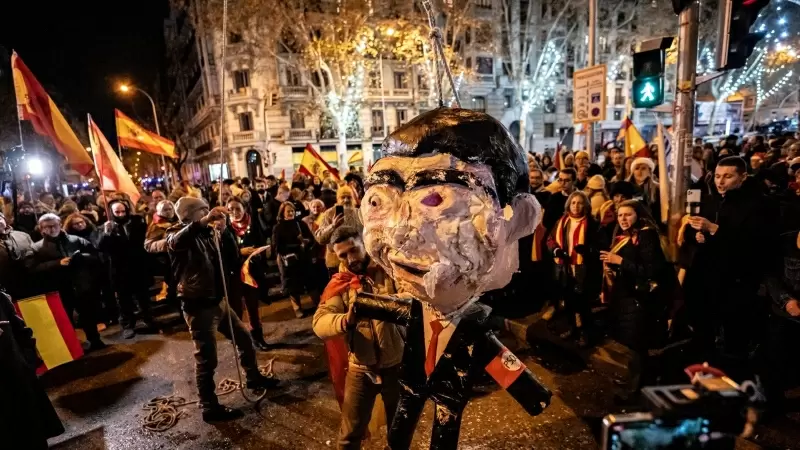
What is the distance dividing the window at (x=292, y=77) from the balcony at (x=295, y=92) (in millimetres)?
458

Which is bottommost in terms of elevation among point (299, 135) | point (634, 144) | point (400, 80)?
point (634, 144)

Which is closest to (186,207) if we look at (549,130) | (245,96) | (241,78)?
(245,96)

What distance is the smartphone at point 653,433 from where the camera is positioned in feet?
3.34

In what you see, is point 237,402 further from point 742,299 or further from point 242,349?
point 742,299

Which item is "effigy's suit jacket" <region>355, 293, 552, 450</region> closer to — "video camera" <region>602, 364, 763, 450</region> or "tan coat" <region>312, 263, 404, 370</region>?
"tan coat" <region>312, 263, 404, 370</region>

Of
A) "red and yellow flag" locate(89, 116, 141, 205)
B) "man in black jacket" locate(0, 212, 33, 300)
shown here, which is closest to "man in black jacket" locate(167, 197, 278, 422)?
"man in black jacket" locate(0, 212, 33, 300)

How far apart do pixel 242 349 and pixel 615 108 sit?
43.7 metres

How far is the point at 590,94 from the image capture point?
8.05 meters

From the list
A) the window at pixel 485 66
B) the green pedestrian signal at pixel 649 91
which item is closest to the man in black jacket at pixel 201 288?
the green pedestrian signal at pixel 649 91

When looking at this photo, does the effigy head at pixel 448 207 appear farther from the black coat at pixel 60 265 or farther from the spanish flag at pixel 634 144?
the spanish flag at pixel 634 144

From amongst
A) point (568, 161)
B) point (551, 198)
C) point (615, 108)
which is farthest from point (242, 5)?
point (615, 108)

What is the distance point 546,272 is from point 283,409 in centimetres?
385

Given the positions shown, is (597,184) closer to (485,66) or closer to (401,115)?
(401,115)

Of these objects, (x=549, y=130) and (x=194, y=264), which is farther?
(x=549, y=130)
